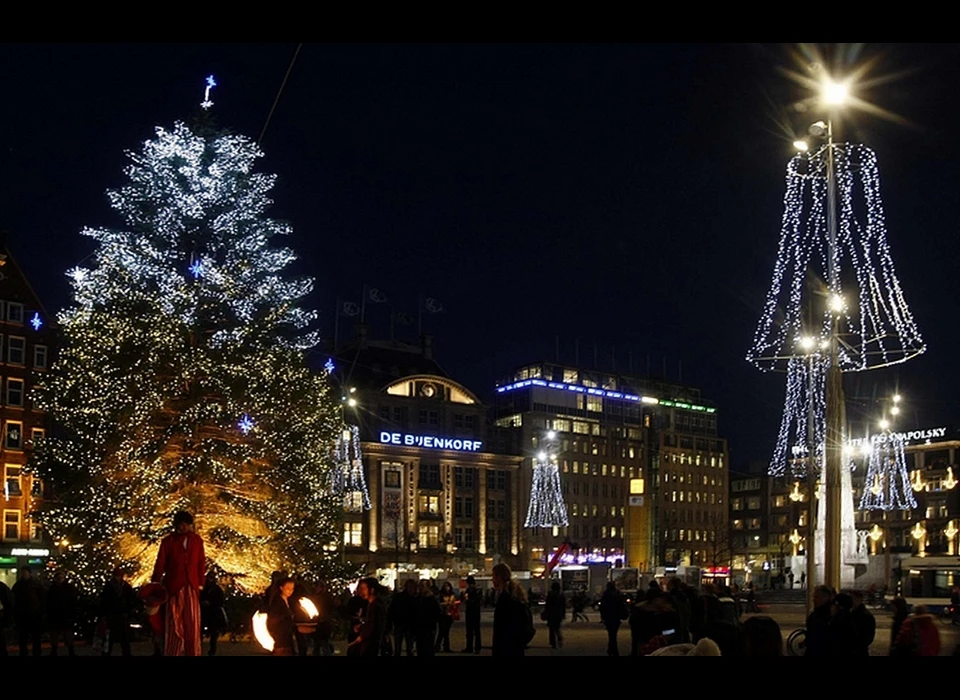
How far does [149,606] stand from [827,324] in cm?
2062

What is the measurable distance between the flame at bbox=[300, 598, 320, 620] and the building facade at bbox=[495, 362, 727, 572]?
110m

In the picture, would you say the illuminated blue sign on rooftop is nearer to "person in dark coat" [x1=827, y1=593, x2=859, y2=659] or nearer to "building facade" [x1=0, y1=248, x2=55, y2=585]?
"building facade" [x1=0, y1=248, x2=55, y2=585]

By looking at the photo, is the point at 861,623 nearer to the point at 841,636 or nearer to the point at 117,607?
the point at 841,636

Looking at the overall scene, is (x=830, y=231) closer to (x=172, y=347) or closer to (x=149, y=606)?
(x=172, y=347)

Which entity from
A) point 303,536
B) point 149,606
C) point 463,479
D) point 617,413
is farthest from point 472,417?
point 149,606

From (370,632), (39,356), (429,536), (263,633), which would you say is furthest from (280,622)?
(429,536)

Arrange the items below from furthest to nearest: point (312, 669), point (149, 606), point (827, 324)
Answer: point (827, 324) < point (149, 606) < point (312, 669)

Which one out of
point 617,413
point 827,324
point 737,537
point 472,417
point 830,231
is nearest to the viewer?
point 830,231

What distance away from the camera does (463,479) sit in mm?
120125

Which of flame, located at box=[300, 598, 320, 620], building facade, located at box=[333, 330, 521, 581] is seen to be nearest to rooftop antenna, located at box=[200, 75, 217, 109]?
flame, located at box=[300, 598, 320, 620]

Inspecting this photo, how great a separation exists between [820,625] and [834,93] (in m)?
15.2

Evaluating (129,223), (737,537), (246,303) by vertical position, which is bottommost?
(737,537)

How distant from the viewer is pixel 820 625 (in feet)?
45.4

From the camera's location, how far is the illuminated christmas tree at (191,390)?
31.6 meters
